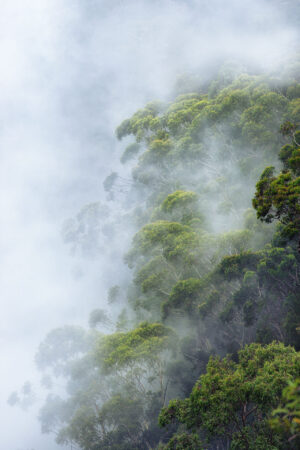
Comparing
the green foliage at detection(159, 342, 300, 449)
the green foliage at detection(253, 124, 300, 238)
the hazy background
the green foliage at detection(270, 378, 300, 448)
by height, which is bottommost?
the green foliage at detection(270, 378, 300, 448)

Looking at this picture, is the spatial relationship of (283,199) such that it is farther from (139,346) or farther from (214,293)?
(139,346)

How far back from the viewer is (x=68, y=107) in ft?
456

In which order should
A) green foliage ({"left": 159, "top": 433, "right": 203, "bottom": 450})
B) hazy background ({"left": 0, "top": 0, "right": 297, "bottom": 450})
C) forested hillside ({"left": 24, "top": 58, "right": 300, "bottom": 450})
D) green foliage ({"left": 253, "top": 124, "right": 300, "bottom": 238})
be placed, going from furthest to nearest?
1. hazy background ({"left": 0, "top": 0, "right": 297, "bottom": 450})
2. green foliage ({"left": 159, "top": 433, "right": 203, "bottom": 450})
3. forested hillside ({"left": 24, "top": 58, "right": 300, "bottom": 450})
4. green foliage ({"left": 253, "top": 124, "right": 300, "bottom": 238})

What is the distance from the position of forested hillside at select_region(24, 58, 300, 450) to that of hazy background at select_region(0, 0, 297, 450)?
688 inches

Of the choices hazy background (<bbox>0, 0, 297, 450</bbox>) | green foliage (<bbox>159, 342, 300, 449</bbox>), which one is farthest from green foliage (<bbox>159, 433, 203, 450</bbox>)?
hazy background (<bbox>0, 0, 297, 450</bbox>)

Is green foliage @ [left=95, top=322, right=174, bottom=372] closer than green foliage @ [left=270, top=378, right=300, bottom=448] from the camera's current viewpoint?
No

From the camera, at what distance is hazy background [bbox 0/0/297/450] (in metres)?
61.4

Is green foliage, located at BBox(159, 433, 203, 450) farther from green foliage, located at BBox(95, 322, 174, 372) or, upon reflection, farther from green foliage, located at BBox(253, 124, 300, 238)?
green foliage, located at BBox(95, 322, 174, 372)

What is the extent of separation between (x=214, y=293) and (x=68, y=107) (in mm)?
139317

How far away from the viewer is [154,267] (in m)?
22.8

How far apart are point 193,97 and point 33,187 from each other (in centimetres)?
11141

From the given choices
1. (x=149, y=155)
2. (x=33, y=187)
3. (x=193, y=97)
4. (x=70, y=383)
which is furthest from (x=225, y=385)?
(x=33, y=187)

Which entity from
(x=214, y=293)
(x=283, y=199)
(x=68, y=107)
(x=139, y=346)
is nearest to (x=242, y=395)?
(x=283, y=199)

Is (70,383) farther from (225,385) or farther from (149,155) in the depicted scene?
(225,385)
